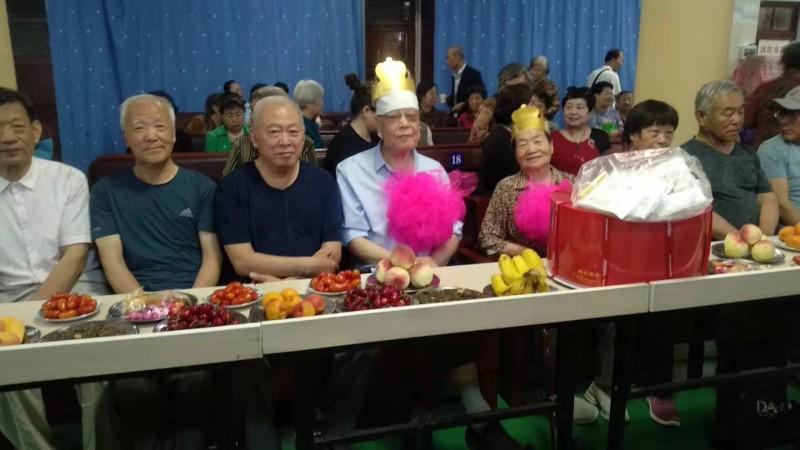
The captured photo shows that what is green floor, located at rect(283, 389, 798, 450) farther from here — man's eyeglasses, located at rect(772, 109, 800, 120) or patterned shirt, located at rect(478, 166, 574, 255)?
man's eyeglasses, located at rect(772, 109, 800, 120)

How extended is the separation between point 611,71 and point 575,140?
3.63m

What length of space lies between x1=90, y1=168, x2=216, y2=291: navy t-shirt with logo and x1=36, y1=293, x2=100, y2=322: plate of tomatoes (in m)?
0.53

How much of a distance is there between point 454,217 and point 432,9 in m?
5.19

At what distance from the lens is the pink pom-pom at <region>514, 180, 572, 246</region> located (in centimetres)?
223

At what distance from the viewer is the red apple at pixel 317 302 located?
4.99ft

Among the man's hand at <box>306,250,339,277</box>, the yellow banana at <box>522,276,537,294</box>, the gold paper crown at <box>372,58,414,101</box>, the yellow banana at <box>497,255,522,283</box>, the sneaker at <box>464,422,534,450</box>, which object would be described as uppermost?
the gold paper crown at <box>372,58,414,101</box>

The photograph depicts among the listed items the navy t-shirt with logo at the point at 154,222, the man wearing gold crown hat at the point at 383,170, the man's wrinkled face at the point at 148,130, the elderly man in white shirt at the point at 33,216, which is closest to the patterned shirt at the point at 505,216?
the man wearing gold crown hat at the point at 383,170

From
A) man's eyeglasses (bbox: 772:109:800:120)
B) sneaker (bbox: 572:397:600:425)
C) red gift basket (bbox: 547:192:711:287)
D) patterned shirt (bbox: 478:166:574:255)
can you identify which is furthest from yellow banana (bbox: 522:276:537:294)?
man's eyeglasses (bbox: 772:109:800:120)

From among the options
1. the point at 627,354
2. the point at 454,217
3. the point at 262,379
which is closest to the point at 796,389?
the point at 627,354

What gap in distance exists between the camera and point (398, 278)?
172 cm

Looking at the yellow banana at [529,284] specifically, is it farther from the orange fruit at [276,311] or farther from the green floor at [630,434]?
the green floor at [630,434]

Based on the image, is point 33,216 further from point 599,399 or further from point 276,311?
point 599,399

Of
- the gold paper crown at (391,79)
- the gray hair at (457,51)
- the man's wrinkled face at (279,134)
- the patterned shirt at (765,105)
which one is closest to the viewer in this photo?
the man's wrinkled face at (279,134)

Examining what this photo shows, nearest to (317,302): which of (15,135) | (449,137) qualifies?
(15,135)
